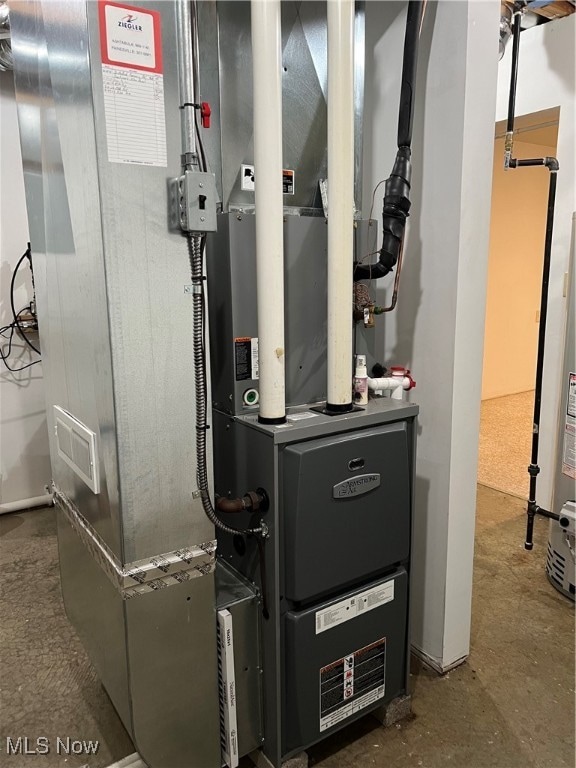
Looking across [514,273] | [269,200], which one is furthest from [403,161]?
[514,273]

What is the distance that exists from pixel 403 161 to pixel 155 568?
1246 millimetres

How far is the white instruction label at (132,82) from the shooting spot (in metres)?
1.04

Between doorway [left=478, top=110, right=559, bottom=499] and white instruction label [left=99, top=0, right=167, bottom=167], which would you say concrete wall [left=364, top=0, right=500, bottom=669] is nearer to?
white instruction label [left=99, top=0, right=167, bottom=167]

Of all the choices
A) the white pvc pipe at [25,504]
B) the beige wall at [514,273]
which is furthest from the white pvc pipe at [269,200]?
the beige wall at [514,273]

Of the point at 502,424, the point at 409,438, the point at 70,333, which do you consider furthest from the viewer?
the point at 502,424

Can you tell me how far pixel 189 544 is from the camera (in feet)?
4.17

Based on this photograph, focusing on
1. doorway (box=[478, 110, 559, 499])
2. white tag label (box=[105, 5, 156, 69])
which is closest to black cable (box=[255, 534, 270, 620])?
white tag label (box=[105, 5, 156, 69])

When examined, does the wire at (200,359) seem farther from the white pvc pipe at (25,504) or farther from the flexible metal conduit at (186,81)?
the white pvc pipe at (25,504)

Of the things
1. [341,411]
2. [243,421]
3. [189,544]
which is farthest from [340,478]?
[189,544]

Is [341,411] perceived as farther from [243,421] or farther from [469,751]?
[469,751]

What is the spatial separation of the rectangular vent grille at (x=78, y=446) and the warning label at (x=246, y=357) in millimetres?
402

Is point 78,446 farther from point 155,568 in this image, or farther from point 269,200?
point 269,200

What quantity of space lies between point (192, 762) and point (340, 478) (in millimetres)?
808

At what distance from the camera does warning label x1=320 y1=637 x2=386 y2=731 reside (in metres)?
1.47
